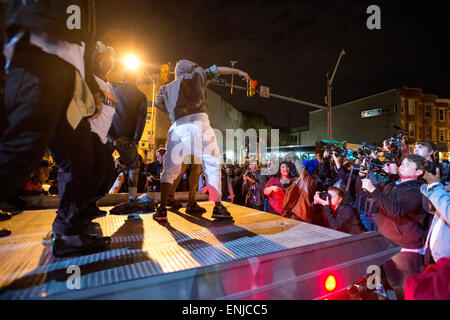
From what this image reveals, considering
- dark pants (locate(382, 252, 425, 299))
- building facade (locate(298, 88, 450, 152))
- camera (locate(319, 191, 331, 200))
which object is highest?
building facade (locate(298, 88, 450, 152))

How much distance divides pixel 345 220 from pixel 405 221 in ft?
2.53

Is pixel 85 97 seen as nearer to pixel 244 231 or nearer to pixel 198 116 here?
pixel 198 116

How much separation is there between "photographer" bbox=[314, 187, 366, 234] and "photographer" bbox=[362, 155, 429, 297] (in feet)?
1.27

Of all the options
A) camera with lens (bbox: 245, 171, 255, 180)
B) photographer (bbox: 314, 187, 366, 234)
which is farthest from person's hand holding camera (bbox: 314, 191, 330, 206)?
camera with lens (bbox: 245, 171, 255, 180)

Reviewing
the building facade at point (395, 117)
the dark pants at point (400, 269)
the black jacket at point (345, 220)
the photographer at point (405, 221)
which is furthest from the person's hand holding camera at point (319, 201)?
the building facade at point (395, 117)

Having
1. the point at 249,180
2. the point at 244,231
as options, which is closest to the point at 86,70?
the point at 244,231

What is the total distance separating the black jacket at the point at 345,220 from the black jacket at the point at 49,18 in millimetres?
3740

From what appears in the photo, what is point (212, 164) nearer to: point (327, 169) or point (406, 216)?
point (406, 216)

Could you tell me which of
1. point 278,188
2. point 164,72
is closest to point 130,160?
point 278,188

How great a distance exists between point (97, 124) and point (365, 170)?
3942 mm

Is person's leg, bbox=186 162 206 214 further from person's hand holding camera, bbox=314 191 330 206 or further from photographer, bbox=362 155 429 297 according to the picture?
photographer, bbox=362 155 429 297

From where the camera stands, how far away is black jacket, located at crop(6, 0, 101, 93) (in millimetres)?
1334

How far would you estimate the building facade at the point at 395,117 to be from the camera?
32969 millimetres

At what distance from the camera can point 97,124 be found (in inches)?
84.4
